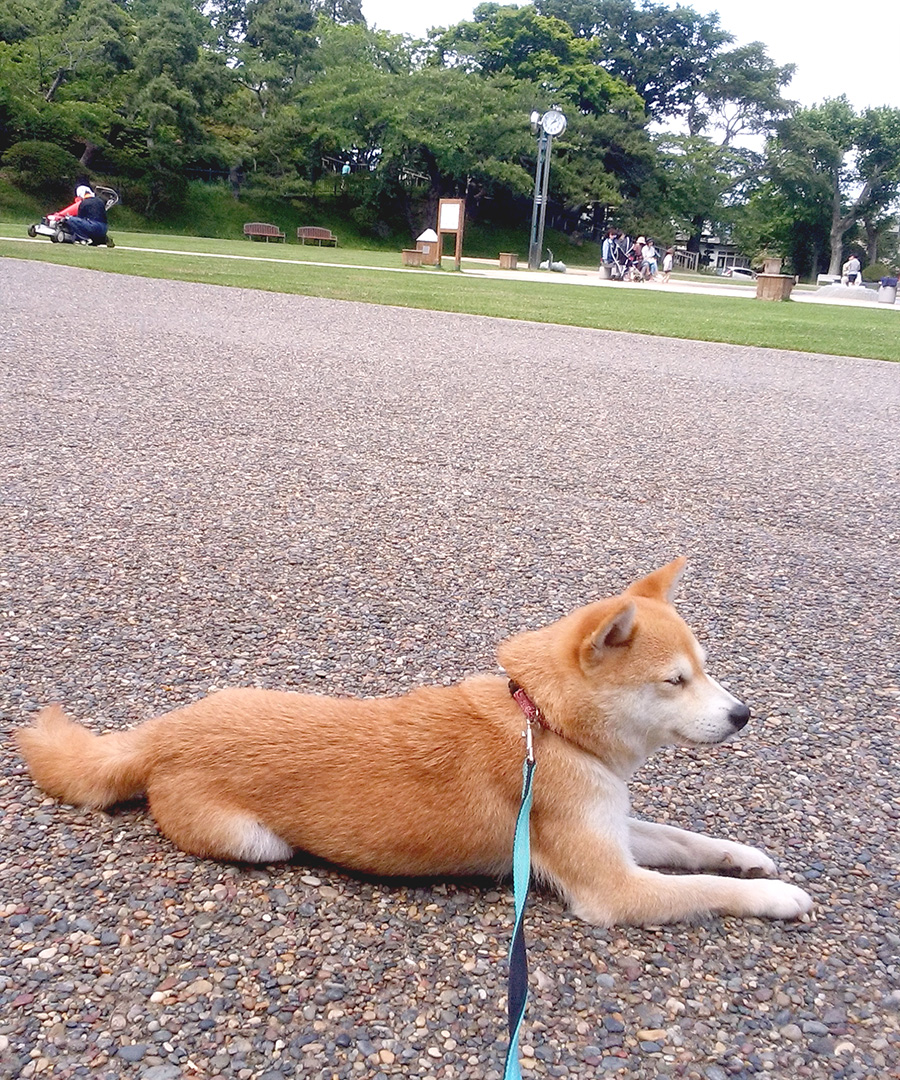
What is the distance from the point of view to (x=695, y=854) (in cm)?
255

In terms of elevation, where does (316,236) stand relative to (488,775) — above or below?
above

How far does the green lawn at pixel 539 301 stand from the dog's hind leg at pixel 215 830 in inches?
526

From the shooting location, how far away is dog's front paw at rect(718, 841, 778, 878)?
8.38 ft

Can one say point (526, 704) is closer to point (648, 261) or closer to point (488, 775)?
point (488, 775)

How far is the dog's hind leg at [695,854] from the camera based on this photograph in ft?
8.34

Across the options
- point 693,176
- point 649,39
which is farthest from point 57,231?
point 649,39

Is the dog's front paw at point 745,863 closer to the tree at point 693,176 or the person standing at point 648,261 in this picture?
the person standing at point 648,261

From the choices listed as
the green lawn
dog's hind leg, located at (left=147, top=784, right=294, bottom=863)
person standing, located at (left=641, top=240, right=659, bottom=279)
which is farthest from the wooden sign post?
dog's hind leg, located at (left=147, top=784, right=294, bottom=863)

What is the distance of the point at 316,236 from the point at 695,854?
51.0 meters

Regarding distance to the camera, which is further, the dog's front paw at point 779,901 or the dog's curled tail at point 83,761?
the dog's curled tail at point 83,761

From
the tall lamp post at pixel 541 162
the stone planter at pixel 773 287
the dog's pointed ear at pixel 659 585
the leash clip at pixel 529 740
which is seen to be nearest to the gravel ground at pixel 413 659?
the leash clip at pixel 529 740

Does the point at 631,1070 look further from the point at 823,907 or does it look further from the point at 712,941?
the point at 823,907

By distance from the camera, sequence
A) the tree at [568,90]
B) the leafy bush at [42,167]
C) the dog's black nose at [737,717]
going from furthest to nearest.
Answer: the tree at [568,90]
the leafy bush at [42,167]
the dog's black nose at [737,717]

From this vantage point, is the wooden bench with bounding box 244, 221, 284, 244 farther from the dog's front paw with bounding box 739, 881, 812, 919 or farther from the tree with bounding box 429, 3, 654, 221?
the dog's front paw with bounding box 739, 881, 812, 919
